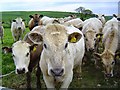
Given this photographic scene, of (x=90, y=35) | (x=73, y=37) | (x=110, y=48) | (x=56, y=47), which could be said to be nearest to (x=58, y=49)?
(x=56, y=47)

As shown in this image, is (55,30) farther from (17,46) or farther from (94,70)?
(94,70)

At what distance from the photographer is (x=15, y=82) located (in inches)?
333

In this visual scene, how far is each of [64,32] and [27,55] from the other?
191cm

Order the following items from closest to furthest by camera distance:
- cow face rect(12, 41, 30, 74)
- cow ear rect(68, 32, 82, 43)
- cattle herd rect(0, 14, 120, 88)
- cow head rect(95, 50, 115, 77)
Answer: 1. cattle herd rect(0, 14, 120, 88)
2. cow ear rect(68, 32, 82, 43)
3. cow face rect(12, 41, 30, 74)
4. cow head rect(95, 50, 115, 77)

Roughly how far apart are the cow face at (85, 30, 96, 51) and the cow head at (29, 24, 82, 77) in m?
4.18

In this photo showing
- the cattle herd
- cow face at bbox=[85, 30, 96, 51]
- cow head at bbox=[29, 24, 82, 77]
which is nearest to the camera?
cow head at bbox=[29, 24, 82, 77]

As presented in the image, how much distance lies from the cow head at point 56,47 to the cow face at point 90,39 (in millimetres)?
4179

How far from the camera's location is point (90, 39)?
9.30m

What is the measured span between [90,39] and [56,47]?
478 cm

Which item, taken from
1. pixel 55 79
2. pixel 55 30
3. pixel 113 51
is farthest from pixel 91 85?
pixel 55 30

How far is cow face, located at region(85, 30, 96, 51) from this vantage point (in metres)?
9.20

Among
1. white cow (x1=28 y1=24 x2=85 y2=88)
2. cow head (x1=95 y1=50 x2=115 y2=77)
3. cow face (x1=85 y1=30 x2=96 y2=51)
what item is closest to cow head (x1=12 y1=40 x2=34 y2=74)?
white cow (x1=28 y1=24 x2=85 y2=88)

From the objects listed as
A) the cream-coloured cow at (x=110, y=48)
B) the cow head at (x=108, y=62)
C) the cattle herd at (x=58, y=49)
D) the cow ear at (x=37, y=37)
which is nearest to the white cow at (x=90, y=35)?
the cattle herd at (x=58, y=49)

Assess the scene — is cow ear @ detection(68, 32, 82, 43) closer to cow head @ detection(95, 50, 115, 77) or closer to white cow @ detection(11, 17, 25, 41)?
cow head @ detection(95, 50, 115, 77)
